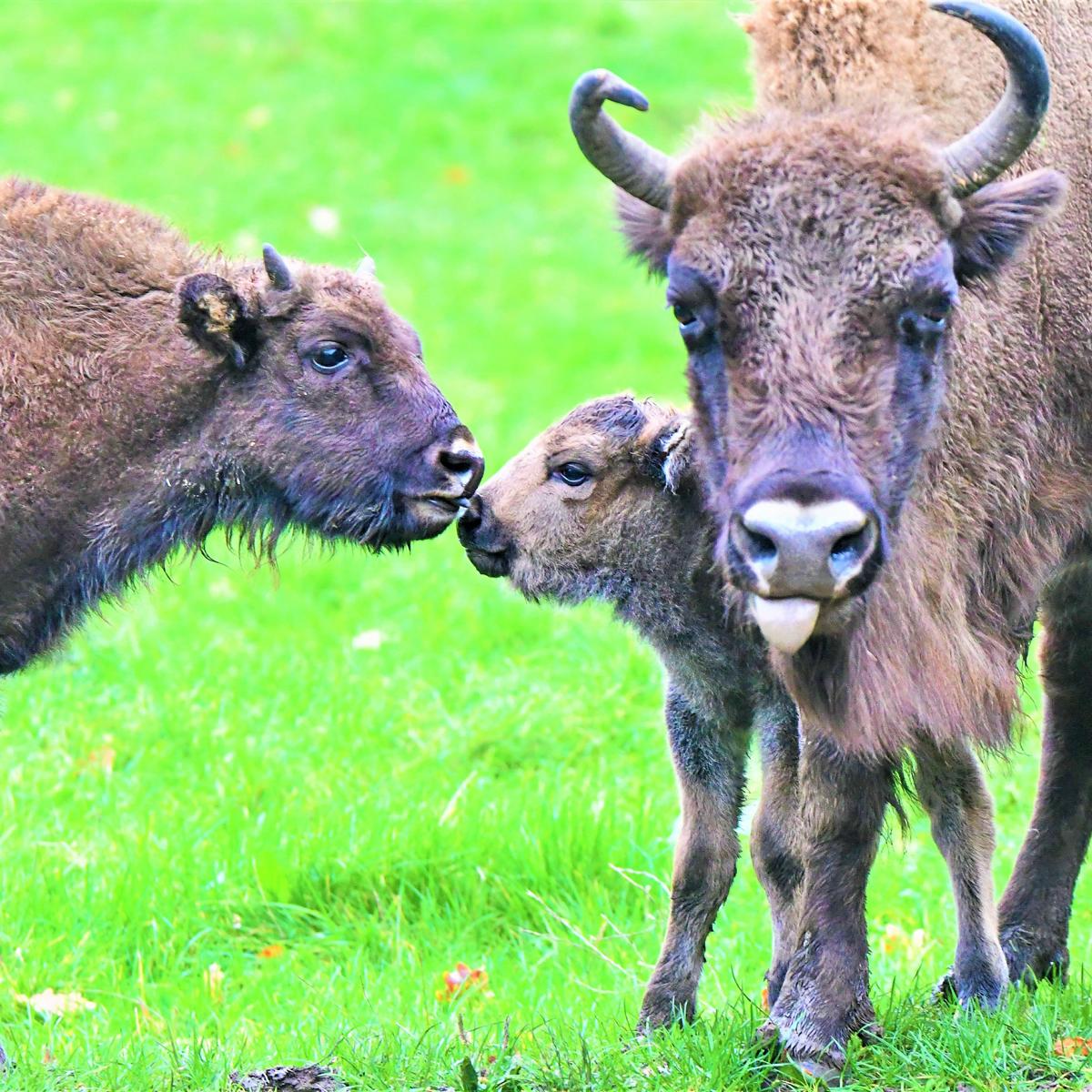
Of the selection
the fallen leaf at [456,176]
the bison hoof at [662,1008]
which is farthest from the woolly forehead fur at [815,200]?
the fallen leaf at [456,176]

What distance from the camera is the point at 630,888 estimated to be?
6590mm

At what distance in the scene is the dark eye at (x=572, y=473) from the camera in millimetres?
5855

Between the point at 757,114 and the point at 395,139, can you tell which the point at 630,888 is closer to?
the point at 757,114

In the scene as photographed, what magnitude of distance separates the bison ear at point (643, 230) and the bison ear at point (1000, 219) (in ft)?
2.50

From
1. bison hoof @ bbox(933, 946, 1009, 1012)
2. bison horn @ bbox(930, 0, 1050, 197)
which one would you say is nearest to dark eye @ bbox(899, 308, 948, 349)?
bison horn @ bbox(930, 0, 1050, 197)

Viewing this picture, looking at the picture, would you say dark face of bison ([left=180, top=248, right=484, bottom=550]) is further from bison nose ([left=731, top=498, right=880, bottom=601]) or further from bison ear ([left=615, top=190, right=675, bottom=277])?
bison nose ([left=731, top=498, right=880, bottom=601])

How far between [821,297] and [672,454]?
146cm

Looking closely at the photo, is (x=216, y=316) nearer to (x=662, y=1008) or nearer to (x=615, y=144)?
(x=615, y=144)

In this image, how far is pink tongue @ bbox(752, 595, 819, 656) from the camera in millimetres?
4145

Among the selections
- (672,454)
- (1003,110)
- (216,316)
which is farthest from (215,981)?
(1003,110)

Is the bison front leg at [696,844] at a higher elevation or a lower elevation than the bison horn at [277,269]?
lower

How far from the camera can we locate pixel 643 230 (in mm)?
4773

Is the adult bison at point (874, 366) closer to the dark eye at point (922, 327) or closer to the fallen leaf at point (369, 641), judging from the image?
the dark eye at point (922, 327)

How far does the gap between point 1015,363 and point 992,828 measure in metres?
1.49
